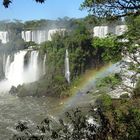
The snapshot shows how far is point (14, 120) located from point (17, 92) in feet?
51.2

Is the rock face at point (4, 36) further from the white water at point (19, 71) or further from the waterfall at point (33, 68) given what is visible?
the waterfall at point (33, 68)

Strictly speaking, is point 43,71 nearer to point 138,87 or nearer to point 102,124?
point 138,87

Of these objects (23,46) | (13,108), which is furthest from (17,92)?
(23,46)

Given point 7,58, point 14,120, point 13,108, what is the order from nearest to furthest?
point 14,120
point 13,108
point 7,58

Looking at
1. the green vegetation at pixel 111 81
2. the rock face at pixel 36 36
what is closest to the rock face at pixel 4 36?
the rock face at pixel 36 36

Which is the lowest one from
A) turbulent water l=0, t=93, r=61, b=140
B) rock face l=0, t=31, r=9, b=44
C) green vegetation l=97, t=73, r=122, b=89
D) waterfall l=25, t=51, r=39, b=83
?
turbulent water l=0, t=93, r=61, b=140

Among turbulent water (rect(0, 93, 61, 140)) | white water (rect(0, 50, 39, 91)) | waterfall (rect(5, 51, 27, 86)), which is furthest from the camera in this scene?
waterfall (rect(5, 51, 27, 86))

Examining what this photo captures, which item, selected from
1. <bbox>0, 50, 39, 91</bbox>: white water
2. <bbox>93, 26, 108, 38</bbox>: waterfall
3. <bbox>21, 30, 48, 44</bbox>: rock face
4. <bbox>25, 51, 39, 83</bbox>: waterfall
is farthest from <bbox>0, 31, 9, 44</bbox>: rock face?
<bbox>25, 51, 39, 83</bbox>: waterfall

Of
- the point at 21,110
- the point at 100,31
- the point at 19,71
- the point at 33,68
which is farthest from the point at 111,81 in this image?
the point at 100,31

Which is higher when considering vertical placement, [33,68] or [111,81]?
[111,81]

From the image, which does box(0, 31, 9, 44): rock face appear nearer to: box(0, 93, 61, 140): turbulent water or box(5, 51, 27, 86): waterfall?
box(5, 51, 27, 86): waterfall

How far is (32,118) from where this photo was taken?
28.5 metres

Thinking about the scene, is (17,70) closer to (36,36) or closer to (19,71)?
(19,71)

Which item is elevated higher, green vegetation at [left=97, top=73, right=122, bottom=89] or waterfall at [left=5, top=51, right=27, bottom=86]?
green vegetation at [left=97, top=73, right=122, bottom=89]
